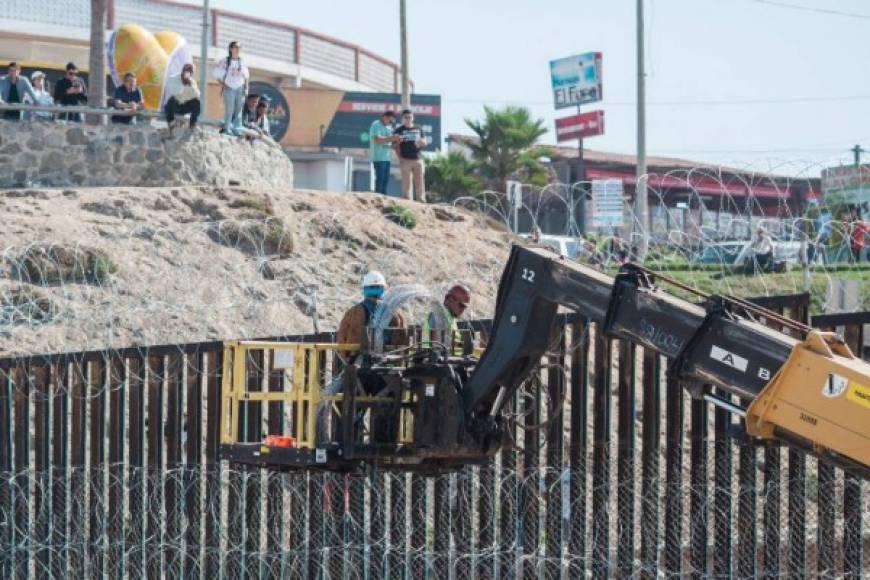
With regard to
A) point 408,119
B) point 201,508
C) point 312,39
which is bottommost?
point 201,508

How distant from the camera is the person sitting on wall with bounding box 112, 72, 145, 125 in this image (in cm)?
2748

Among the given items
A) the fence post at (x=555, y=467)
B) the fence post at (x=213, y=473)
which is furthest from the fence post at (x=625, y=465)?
the fence post at (x=213, y=473)

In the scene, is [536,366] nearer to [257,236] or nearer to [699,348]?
[699,348]

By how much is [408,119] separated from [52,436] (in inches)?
458

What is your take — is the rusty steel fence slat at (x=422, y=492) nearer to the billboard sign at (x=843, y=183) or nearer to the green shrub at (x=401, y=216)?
the billboard sign at (x=843, y=183)

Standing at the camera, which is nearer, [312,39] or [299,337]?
[299,337]

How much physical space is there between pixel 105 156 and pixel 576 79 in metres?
41.8

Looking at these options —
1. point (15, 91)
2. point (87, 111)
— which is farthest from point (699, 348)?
point (15, 91)

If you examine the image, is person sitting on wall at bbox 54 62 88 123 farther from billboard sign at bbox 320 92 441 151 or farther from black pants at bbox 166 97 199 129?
billboard sign at bbox 320 92 441 151

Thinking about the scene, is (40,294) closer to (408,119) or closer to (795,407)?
(408,119)

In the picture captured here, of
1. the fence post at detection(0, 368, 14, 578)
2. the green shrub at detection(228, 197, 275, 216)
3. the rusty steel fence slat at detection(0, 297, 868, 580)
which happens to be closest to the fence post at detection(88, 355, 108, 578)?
the rusty steel fence slat at detection(0, 297, 868, 580)

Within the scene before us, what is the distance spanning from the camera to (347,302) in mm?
22297

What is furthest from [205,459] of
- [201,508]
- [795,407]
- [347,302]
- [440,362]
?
[347,302]

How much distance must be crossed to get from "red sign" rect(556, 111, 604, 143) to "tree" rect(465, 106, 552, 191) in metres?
11.3
